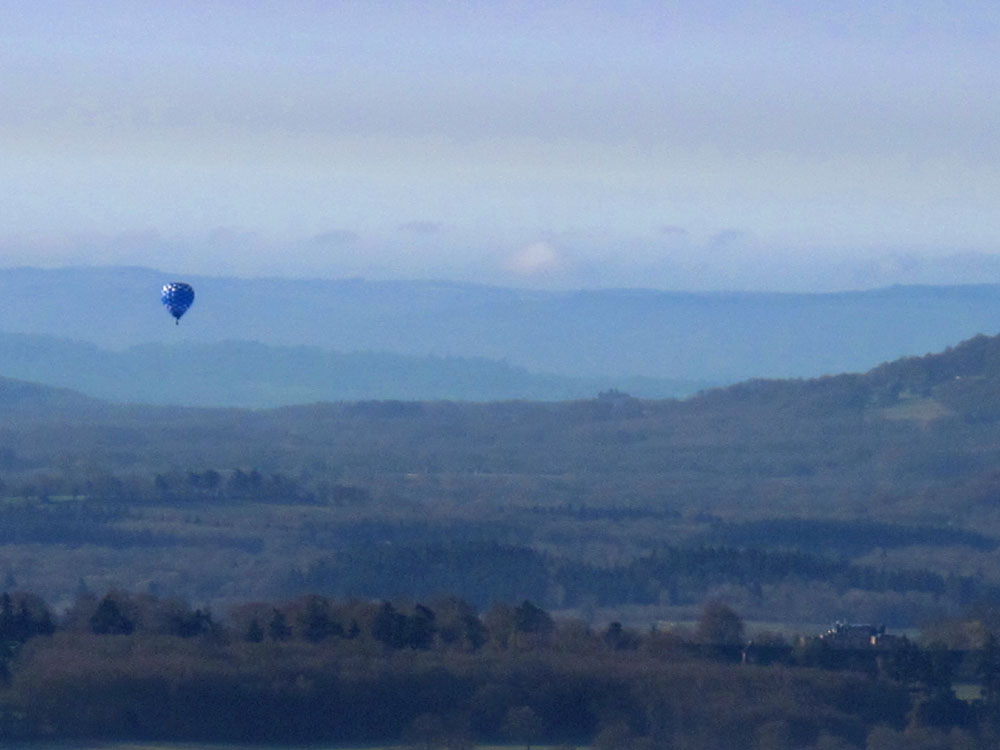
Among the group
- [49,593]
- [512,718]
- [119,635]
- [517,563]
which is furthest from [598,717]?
[517,563]

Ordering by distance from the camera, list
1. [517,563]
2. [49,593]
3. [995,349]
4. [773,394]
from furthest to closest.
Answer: [773,394] → [995,349] → [517,563] → [49,593]

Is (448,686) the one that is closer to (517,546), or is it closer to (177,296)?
(177,296)

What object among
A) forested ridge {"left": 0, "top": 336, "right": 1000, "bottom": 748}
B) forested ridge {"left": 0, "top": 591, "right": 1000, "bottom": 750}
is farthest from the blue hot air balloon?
forested ridge {"left": 0, "top": 591, "right": 1000, "bottom": 750}

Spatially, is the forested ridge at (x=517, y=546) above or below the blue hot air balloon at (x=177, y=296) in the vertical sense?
below

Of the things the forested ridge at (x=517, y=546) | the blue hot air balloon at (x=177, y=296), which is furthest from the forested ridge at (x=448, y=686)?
the blue hot air balloon at (x=177, y=296)

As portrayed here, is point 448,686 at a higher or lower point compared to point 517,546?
lower

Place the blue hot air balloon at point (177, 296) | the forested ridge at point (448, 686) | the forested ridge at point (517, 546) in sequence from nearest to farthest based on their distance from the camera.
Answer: the forested ridge at point (448, 686)
the forested ridge at point (517, 546)
the blue hot air balloon at point (177, 296)

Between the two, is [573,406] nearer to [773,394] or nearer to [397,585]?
[773,394]

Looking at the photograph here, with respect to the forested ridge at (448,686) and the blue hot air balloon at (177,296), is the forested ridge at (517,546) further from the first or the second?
the blue hot air balloon at (177,296)

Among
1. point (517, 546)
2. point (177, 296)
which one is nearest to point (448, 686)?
point (177, 296)

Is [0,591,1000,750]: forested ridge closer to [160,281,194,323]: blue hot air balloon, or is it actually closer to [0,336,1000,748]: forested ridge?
[0,336,1000,748]: forested ridge

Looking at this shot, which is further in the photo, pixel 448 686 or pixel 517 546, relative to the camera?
pixel 517 546
